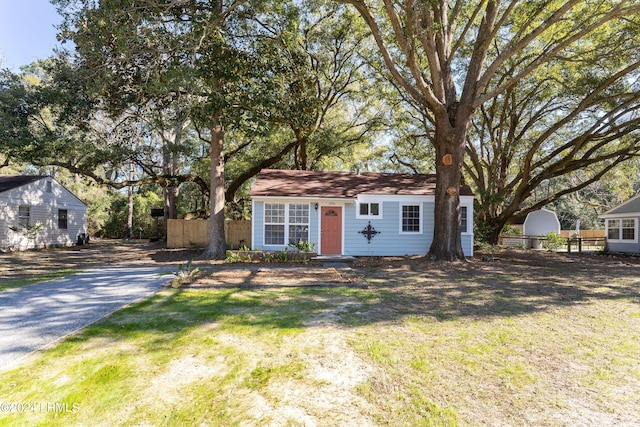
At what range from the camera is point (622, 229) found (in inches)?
819

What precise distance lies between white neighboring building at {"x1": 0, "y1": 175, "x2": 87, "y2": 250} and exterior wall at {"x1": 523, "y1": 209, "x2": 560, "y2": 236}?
113ft

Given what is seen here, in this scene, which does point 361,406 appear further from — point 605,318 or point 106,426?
point 605,318

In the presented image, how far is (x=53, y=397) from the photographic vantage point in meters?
2.93

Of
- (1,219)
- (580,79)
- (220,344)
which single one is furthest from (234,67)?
(1,219)

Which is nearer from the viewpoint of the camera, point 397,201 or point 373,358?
point 373,358

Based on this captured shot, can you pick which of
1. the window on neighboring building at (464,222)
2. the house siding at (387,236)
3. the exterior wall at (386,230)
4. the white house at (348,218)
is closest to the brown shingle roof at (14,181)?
the white house at (348,218)

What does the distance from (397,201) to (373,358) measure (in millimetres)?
11327

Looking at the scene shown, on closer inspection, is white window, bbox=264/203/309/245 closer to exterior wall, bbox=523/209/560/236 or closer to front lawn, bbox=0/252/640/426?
front lawn, bbox=0/252/640/426

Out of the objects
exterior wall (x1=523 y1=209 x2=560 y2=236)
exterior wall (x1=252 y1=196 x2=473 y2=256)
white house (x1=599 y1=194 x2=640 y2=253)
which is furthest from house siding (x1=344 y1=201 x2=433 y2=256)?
exterior wall (x1=523 y1=209 x2=560 y2=236)

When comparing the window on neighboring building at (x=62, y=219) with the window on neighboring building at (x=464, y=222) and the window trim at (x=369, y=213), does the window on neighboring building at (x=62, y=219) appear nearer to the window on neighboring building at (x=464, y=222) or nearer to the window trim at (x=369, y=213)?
the window trim at (x=369, y=213)

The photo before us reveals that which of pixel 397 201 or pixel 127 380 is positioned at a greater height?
pixel 397 201

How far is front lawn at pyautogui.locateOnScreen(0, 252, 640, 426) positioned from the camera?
2.76 meters

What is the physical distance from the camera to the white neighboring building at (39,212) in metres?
17.5

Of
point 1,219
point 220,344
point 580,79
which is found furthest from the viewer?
point 1,219
